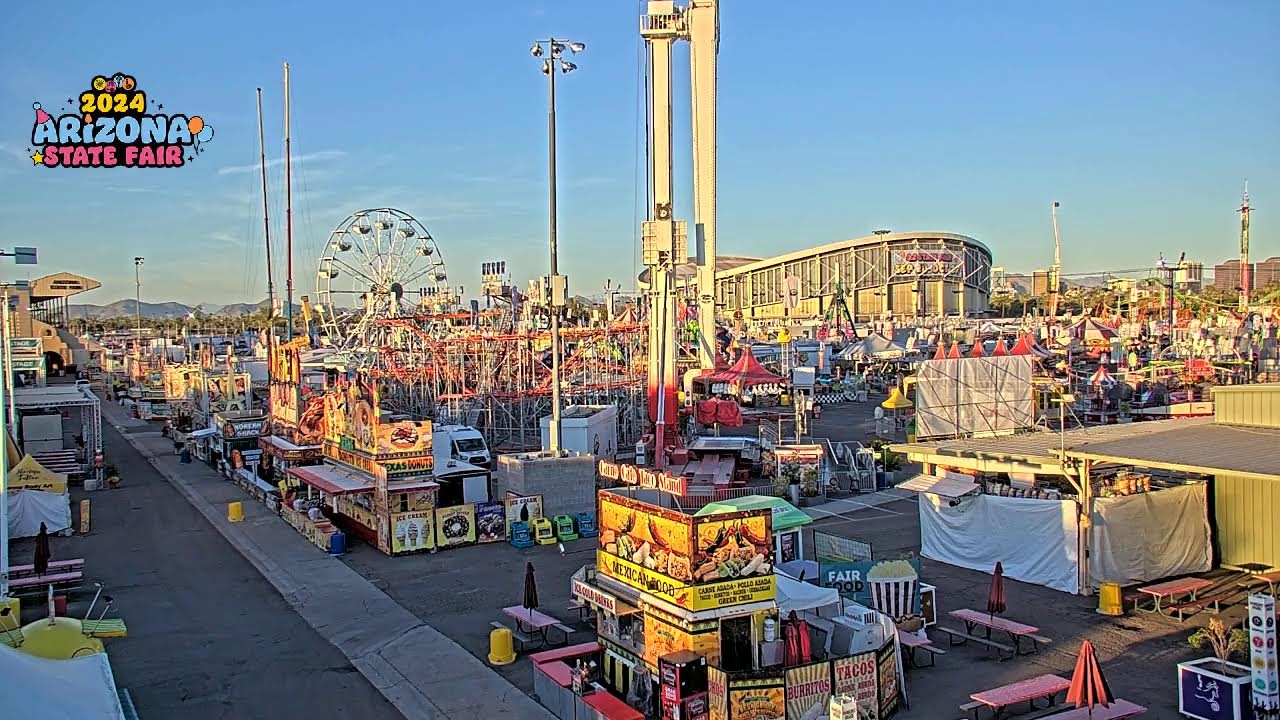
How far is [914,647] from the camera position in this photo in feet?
47.0

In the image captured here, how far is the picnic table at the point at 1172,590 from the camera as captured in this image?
16219mm

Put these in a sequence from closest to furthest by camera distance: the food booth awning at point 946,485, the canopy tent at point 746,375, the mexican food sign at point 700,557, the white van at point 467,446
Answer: the mexican food sign at point 700,557 → the food booth awning at point 946,485 → the white van at point 467,446 → the canopy tent at point 746,375

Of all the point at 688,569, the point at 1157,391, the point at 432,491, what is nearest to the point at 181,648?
the point at 432,491

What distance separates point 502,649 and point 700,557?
448 centimetres

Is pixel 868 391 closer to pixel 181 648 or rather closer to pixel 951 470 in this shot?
pixel 951 470

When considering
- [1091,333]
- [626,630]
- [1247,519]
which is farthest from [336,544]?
[1091,333]

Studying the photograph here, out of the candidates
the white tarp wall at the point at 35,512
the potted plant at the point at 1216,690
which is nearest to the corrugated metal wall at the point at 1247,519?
the potted plant at the point at 1216,690

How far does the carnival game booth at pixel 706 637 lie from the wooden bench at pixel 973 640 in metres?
2.67

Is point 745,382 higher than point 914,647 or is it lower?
higher

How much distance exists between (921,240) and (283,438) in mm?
117945

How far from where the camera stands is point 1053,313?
9769cm

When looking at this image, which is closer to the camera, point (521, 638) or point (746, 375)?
point (521, 638)

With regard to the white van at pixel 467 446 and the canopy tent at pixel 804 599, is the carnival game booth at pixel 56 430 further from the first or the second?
the canopy tent at pixel 804 599

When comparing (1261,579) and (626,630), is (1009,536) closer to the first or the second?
(1261,579)
